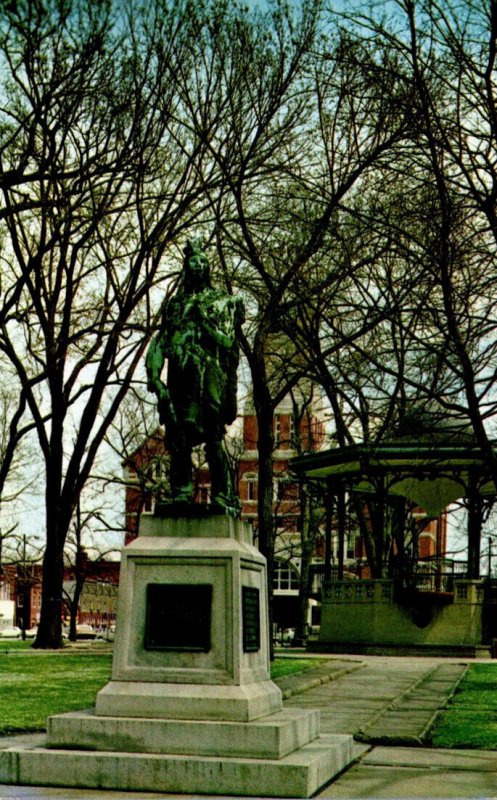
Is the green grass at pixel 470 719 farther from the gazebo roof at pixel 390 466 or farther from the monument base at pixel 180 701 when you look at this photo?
the gazebo roof at pixel 390 466

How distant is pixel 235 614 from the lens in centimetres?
1056

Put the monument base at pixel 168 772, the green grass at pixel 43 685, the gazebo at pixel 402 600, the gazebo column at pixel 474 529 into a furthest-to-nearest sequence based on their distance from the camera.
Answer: the gazebo column at pixel 474 529, the gazebo at pixel 402 600, the green grass at pixel 43 685, the monument base at pixel 168 772

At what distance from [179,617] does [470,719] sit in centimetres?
515

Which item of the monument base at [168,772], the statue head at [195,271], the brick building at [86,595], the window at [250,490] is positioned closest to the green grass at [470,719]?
the monument base at [168,772]

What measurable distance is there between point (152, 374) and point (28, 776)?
12.1 feet

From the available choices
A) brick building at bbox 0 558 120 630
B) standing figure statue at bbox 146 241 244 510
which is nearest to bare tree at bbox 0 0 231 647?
standing figure statue at bbox 146 241 244 510

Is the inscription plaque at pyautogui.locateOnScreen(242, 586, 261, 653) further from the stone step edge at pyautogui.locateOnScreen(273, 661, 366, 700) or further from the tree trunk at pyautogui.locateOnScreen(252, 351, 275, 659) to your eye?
the tree trunk at pyautogui.locateOnScreen(252, 351, 275, 659)

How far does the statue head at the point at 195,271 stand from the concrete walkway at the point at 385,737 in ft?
14.3

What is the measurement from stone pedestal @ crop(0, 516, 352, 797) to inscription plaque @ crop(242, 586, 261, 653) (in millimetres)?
18

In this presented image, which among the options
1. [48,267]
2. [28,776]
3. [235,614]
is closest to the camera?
[28,776]

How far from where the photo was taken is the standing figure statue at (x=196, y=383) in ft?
37.5

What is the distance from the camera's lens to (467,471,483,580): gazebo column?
102ft

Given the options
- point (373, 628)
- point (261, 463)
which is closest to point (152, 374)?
point (261, 463)

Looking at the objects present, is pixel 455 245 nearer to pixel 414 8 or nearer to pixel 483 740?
pixel 414 8
